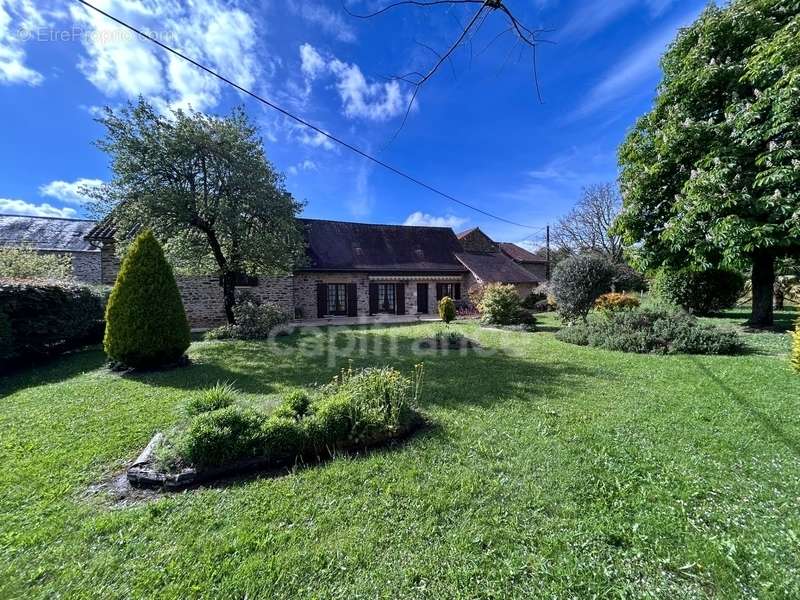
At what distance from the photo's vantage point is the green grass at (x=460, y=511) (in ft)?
6.15

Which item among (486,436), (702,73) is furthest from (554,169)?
(486,436)

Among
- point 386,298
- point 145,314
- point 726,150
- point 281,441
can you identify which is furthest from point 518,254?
point 281,441

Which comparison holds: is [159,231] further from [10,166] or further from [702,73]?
[702,73]

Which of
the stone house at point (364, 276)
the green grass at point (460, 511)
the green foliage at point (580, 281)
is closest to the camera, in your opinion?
the green grass at point (460, 511)

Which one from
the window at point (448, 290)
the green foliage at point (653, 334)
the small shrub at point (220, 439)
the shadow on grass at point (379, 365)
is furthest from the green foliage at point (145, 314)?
the window at point (448, 290)

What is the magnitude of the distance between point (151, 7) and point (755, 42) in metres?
13.7

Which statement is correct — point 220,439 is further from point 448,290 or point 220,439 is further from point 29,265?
point 448,290

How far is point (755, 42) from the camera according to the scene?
865cm

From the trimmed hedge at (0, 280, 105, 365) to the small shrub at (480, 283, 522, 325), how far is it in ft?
42.4

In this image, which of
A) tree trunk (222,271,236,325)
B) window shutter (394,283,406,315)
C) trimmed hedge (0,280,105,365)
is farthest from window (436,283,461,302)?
trimmed hedge (0,280,105,365)

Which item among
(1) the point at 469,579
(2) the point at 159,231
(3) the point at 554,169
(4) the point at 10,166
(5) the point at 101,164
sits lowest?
(1) the point at 469,579

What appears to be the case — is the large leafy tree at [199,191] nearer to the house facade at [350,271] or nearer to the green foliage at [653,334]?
the house facade at [350,271]

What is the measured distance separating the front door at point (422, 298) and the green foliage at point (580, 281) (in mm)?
8765

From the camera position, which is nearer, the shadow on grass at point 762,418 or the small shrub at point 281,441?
the small shrub at point 281,441
